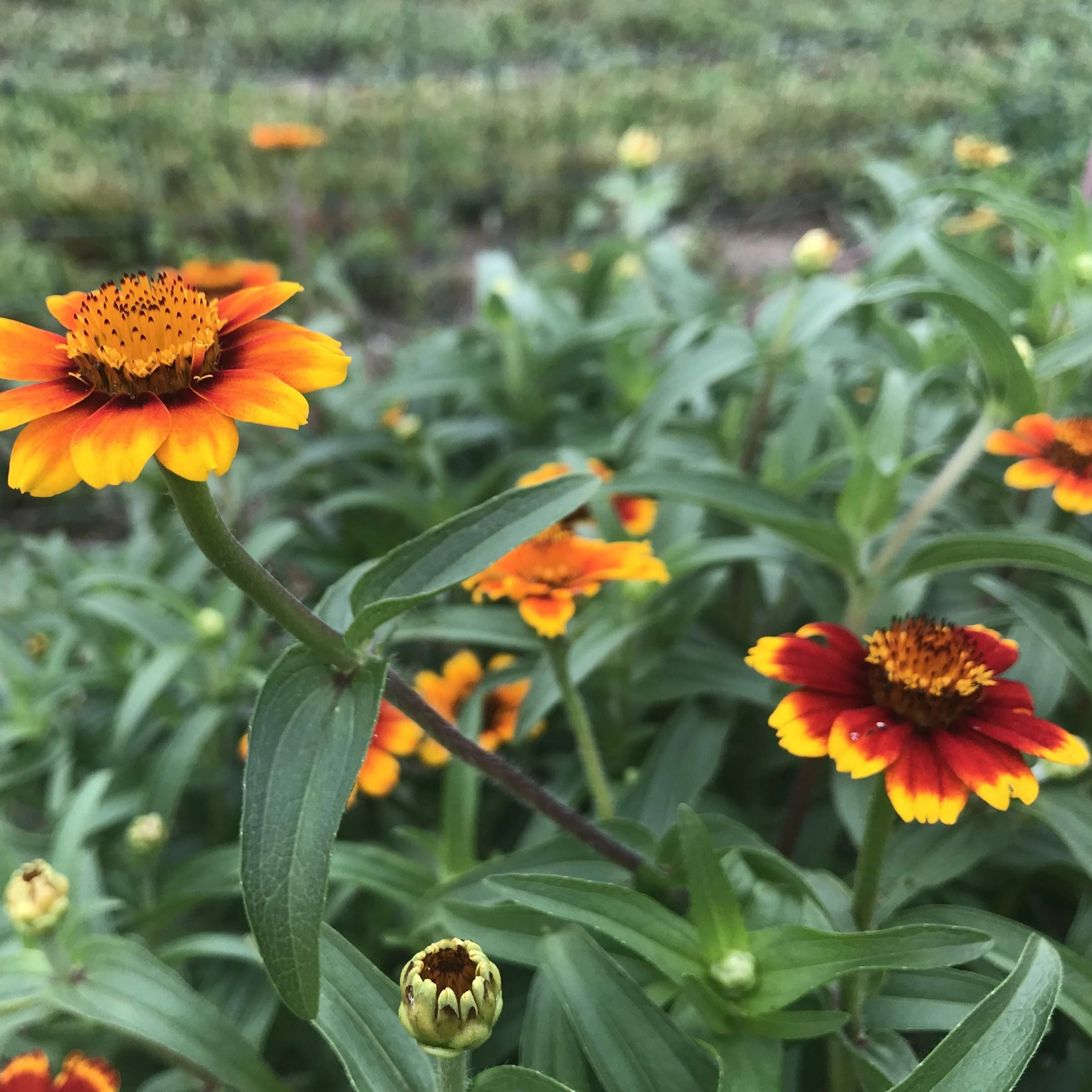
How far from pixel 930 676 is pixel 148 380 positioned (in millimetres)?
431

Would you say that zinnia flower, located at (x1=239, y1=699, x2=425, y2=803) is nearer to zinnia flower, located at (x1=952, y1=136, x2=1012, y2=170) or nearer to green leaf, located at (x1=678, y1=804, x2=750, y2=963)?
green leaf, located at (x1=678, y1=804, x2=750, y2=963)

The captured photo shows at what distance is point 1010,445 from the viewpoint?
0.68 metres

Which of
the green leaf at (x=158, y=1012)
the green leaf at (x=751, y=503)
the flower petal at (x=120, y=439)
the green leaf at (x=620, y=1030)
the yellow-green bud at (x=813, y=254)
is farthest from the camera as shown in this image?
the yellow-green bud at (x=813, y=254)

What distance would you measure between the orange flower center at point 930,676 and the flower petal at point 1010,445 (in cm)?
23

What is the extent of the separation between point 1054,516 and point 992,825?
1.15 ft

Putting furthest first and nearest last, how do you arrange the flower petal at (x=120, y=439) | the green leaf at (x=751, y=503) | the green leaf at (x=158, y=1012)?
the green leaf at (x=751, y=503)
the green leaf at (x=158, y=1012)
the flower petal at (x=120, y=439)

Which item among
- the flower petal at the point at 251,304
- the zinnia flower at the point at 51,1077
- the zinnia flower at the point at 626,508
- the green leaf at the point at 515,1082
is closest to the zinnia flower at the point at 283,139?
the zinnia flower at the point at 626,508

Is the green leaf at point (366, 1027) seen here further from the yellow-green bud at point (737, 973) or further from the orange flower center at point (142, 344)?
the orange flower center at point (142, 344)

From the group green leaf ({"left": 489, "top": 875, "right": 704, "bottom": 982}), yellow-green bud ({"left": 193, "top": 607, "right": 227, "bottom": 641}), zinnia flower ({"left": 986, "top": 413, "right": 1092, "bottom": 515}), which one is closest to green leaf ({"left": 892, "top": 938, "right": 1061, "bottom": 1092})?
green leaf ({"left": 489, "top": 875, "right": 704, "bottom": 982})

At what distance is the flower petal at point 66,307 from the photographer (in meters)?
0.47

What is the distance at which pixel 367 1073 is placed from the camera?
0.47 metres

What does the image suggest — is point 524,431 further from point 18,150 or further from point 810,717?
point 18,150

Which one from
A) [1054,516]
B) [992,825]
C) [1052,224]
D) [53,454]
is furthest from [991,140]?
[53,454]

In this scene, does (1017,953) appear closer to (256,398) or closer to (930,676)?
(930,676)
